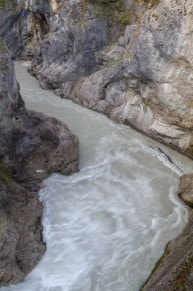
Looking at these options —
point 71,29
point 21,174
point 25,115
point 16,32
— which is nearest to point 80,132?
point 25,115

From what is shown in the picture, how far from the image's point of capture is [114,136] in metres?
14.7

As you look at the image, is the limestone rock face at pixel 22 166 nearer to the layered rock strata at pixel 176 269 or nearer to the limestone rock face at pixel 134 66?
the layered rock strata at pixel 176 269

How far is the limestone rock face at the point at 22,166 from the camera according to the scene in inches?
331

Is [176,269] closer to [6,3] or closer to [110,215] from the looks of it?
[110,215]

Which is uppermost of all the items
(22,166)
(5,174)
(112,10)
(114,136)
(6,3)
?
(112,10)

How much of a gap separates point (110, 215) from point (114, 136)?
5244 mm

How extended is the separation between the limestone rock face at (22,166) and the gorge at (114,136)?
0.06 m

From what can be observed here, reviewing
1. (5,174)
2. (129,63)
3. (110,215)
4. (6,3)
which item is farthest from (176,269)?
(6,3)

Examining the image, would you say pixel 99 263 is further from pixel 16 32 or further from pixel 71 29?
pixel 16 32

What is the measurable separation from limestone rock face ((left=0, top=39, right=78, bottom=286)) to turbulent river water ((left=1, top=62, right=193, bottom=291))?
36 centimetres

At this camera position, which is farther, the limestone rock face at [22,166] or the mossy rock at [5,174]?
the mossy rock at [5,174]

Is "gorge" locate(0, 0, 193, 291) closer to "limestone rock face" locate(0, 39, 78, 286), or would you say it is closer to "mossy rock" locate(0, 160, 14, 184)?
"limestone rock face" locate(0, 39, 78, 286)

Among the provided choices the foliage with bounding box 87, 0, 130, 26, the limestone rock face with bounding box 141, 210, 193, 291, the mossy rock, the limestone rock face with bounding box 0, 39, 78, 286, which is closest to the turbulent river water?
the limestone rock face with bounding box 0, 39, 78, 286

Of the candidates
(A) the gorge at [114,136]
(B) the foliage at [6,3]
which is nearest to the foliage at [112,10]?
(A) the gorge at [114,136]
